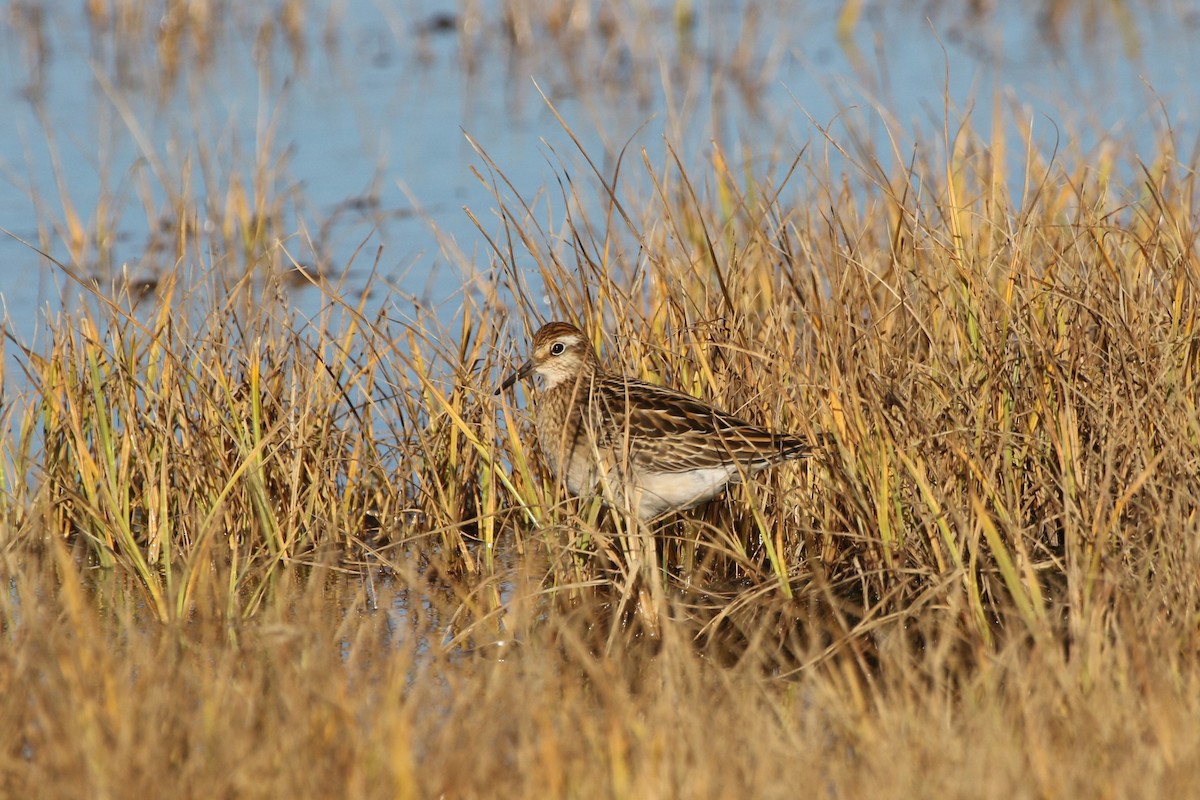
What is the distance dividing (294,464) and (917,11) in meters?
13.6

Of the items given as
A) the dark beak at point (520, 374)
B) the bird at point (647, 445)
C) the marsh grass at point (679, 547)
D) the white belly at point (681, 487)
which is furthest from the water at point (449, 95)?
the white belly at point (681, 487)

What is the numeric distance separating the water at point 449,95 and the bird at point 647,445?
303 centimetres

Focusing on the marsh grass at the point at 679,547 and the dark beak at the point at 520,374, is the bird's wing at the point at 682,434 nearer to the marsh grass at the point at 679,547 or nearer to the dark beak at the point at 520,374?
the marsh grass at the point at 679,547

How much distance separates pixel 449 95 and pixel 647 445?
979 centimetres

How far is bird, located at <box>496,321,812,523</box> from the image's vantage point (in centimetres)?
580

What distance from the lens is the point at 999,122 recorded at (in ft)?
26.6

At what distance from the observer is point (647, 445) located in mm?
5988

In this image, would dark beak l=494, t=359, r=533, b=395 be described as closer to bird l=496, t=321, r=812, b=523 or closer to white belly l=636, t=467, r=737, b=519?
bird l=496, t=321, r=812, b=523

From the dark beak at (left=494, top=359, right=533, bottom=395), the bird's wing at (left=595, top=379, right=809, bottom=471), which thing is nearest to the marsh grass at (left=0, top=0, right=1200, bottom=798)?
the dark beak at (left=494, top=359, right=533, bottom=395)

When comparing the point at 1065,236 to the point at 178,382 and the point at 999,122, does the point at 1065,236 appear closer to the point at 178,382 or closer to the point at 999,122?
the point at 999,122

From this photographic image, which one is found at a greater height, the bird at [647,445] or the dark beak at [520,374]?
the dark beak at [520,374]

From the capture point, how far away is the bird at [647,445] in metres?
5.80

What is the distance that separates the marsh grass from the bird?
0.16 m

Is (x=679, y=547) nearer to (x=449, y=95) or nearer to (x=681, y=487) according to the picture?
(x=681, y=487)
